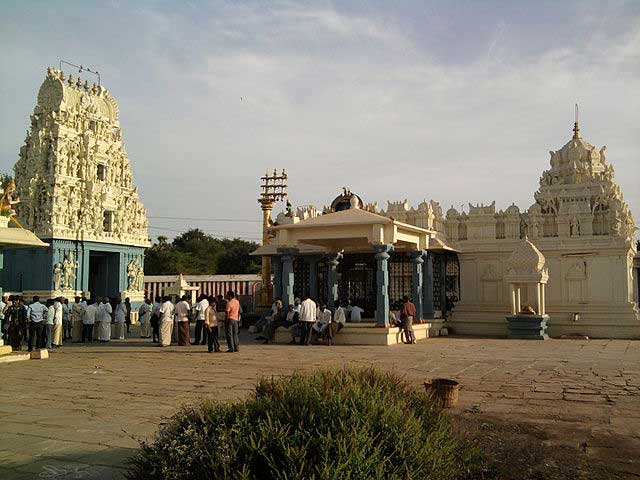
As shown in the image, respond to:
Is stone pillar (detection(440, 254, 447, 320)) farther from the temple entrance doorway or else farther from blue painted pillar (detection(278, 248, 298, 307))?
blue painted pillar (detection(278, 248, 298, 307))

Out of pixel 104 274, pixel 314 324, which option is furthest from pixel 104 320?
pixel 104 274

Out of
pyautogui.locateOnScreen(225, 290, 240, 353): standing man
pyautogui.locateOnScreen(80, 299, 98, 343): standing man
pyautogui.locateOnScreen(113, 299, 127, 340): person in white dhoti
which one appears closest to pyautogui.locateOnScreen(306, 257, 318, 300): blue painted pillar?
pyautogui.locateOnScreen(113, 299, 127, 340): person in white dhoti

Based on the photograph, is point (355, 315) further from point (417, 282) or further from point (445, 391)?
point (445, 391)

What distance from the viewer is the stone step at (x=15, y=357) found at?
42.8 ft

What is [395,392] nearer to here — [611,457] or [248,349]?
[611,457]

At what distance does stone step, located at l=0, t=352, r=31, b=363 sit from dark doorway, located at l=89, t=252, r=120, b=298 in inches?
635

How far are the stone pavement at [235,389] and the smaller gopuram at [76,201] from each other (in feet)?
40.4

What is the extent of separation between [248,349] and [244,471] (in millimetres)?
12166

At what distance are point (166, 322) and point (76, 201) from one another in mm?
15062

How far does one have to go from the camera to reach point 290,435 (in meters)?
3.72

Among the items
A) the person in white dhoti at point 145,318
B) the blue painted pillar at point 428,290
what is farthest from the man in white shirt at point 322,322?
the person in white dhoti at point 145,318

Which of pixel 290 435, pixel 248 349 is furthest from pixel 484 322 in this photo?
pixel 290 435

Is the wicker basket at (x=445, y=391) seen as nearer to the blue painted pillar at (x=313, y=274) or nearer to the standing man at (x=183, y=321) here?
the standing man at (x=183, y=321)

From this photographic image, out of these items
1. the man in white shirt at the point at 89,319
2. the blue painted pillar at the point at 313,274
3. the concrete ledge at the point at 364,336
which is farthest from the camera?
the blue painted pillar at the point at 313,274
